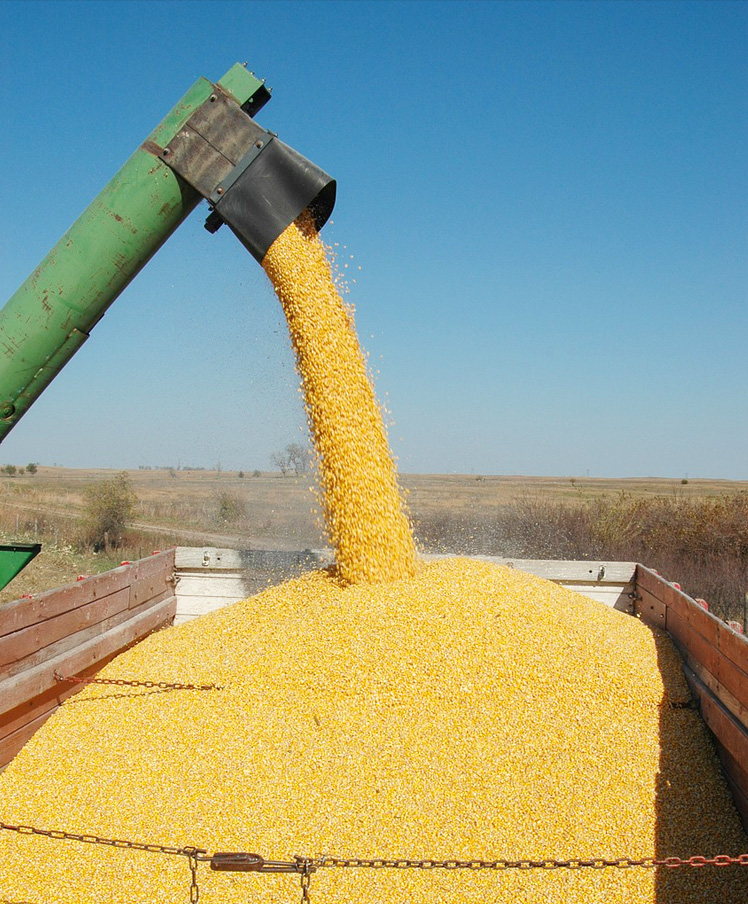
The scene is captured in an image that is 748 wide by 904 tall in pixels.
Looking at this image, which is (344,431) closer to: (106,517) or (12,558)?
(12,558)

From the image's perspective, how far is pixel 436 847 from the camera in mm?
2793

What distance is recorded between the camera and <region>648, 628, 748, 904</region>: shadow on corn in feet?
8.70

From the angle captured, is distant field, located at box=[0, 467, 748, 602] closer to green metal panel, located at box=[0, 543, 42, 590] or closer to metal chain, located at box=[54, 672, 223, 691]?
metal chain, located at box=[54, 672, 223, 691]

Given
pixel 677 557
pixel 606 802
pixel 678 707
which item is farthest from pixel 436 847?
pixel 677 557

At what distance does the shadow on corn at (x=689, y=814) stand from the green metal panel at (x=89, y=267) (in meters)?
3.02

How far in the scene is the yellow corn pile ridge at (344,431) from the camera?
4.14 m

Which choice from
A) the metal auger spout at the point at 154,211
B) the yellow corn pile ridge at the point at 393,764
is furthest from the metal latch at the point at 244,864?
the metal auger spout at the point at 154,211

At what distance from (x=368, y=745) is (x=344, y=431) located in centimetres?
181

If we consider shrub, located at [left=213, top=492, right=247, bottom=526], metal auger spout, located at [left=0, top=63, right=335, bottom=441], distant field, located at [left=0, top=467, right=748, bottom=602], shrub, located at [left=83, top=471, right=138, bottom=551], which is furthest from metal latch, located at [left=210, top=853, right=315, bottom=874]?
shrub, located at [left=213, top=492, right=247, bottom=526]

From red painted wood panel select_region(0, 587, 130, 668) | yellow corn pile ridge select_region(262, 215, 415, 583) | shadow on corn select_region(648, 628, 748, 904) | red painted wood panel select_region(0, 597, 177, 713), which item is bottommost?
shadow on corn select_region(648, 628, 748, 904)

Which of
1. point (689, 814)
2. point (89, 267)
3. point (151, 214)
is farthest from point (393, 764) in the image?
point (151, 214)

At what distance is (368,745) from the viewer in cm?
325

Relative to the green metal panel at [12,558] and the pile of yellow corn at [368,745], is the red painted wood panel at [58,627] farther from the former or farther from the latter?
the green metal panel at [12,558]

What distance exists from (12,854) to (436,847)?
163cm
